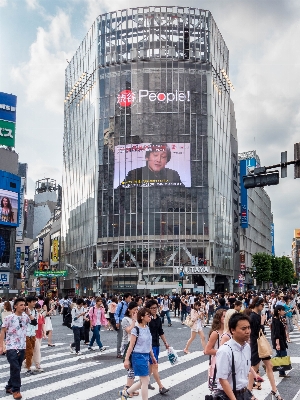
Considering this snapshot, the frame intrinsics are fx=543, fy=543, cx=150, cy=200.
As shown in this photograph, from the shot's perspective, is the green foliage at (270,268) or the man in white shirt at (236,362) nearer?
the man in white shirt at (236,362)

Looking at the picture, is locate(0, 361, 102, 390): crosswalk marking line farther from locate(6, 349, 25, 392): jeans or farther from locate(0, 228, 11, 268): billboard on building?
locate(0, 228, 11, 268): billboard on building

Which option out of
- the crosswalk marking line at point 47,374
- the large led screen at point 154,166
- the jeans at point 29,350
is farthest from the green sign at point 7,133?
the jeans at point 29,350

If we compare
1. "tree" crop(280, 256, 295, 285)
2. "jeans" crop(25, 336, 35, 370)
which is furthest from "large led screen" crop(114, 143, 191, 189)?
"jeans" crop(25, 336, 35, 370)

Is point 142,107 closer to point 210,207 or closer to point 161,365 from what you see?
point 210,207

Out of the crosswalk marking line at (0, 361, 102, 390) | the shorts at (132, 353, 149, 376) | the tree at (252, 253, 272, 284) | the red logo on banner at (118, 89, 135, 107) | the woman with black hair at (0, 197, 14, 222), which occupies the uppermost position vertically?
the red logo on banner at (118, 89, 135, 107)

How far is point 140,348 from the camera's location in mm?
8836

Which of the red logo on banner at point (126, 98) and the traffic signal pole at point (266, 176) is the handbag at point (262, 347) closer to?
the traffic signal pole at point (266, 176)

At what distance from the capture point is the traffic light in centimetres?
1549

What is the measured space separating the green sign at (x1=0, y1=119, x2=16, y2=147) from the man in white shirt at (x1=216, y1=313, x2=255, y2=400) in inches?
2837

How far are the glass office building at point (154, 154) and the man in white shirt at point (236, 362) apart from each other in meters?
63.5

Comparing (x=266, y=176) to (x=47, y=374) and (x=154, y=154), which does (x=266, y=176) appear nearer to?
(x=47, y=374)

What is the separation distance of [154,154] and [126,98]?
973 cm

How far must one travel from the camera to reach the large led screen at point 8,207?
70875 mm

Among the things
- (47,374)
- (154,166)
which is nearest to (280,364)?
(47,374)
